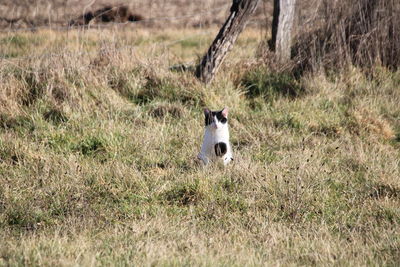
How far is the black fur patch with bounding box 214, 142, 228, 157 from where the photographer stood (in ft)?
15.8

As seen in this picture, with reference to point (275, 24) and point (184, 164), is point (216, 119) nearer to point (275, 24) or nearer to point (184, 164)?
point (184, 164)

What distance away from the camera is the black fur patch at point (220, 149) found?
4816mm

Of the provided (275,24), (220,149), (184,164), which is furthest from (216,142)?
(275,24)

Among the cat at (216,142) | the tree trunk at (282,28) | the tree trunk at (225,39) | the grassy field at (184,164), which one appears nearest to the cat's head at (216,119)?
the cat at (216,142)

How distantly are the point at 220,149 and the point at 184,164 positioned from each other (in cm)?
40

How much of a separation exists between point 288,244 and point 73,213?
4.60ft

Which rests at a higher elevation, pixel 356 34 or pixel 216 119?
pixel 356 34

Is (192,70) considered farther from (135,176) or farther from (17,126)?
(135,176)

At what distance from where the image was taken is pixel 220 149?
4.82 meters

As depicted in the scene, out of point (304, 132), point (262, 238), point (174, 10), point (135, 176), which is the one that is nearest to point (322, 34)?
point (304, 132)

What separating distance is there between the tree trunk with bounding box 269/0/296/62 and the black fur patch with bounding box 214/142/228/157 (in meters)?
2.69

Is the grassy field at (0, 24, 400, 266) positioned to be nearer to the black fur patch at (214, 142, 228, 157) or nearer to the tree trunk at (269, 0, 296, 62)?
the black fur patch at (214, 142, 228, 157)

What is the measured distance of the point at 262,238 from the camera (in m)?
3.77

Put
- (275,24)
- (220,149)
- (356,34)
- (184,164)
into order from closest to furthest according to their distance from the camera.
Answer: (220,149), (184,164), (275,24), (356,34)
